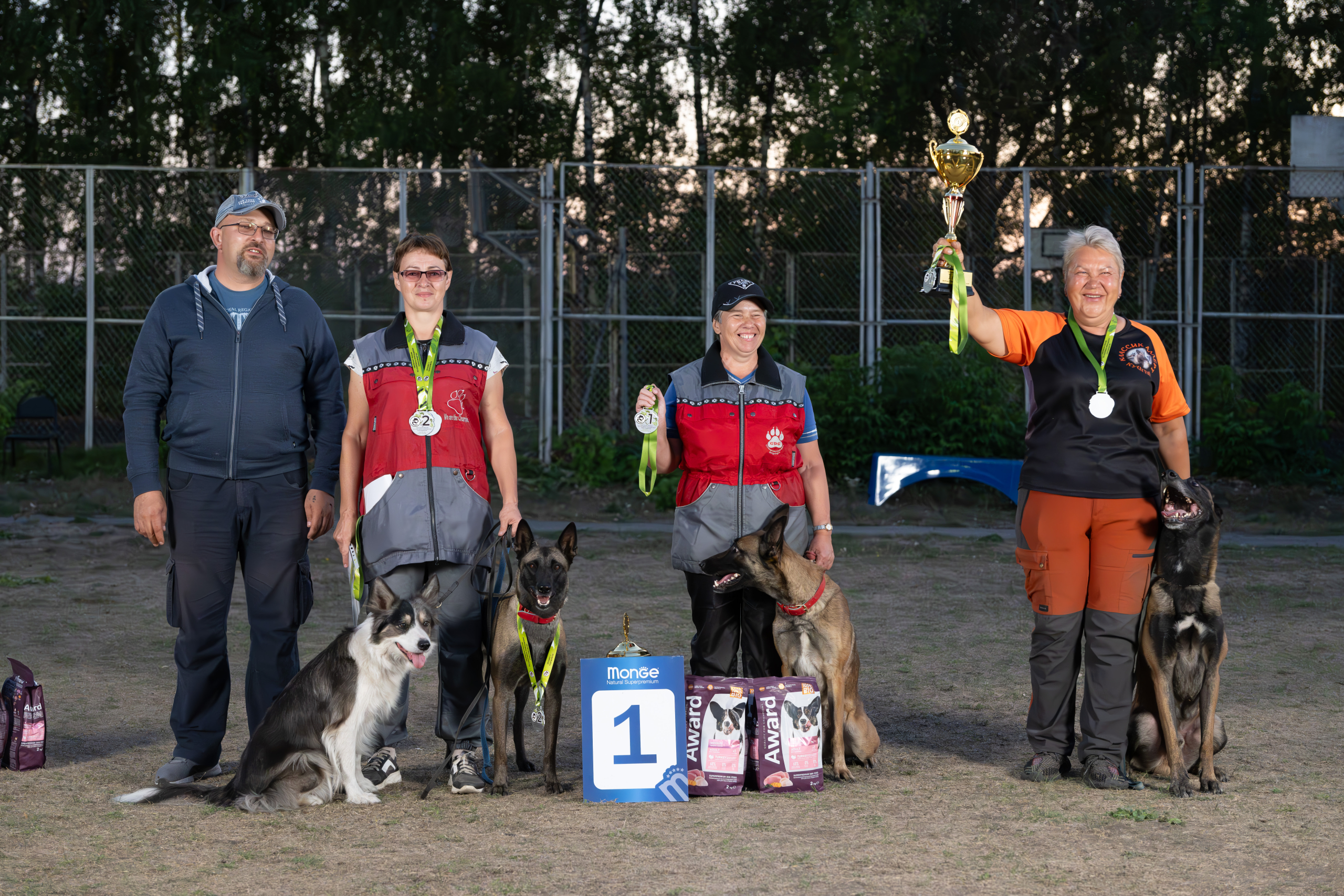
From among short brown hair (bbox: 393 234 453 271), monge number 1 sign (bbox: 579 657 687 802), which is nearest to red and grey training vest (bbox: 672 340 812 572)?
monge number 1 sign (bbox: 579 657 687 802)

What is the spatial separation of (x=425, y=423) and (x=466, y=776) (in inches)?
52.5

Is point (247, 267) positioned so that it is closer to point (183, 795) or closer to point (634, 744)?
point (183, 795)

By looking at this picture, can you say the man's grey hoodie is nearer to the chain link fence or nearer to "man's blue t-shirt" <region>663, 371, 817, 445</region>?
"man's blue t-shirt" <region>663, 371, 817, 445</region>

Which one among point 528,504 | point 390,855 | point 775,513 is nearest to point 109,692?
point 390,855

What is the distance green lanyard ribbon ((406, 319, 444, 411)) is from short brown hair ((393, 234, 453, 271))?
29 centimetres

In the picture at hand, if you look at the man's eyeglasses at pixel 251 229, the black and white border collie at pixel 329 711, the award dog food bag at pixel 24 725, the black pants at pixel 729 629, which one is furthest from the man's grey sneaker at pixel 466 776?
the man's eyeglasses at pixel 251 229

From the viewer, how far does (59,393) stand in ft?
53.4

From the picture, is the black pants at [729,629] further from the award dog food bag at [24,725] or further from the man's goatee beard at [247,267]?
the award dog food bag at [24,725]

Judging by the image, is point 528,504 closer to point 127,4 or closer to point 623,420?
point 623,420

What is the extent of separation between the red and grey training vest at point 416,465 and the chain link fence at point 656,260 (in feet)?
29.9

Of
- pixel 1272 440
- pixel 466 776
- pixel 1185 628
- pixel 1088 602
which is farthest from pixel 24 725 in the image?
pixel 1272 440

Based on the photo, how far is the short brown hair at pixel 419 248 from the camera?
4.67 meters

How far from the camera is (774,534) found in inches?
188

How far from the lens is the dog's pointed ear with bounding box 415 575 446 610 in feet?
14.9
